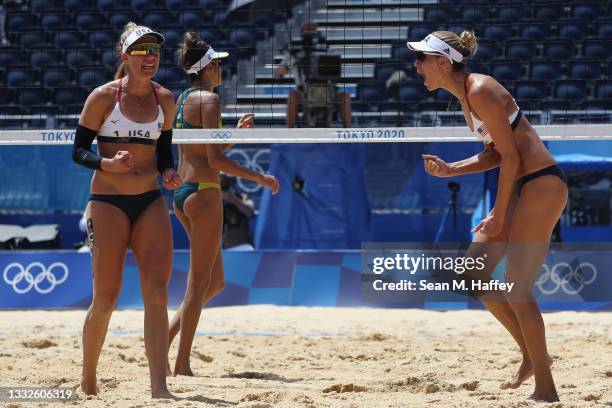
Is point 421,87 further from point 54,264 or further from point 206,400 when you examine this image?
point 206,400

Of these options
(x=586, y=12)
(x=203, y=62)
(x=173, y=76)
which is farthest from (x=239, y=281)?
(x=586, y=12)

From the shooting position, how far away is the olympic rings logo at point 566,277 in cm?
913

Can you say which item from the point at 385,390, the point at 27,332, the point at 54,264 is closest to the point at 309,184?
the point at 54,264

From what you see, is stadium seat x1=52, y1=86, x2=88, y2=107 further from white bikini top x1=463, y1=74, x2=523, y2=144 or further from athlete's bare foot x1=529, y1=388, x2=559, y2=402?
athlete's bare foot x1=529, y1=388, x2=559, y2=402

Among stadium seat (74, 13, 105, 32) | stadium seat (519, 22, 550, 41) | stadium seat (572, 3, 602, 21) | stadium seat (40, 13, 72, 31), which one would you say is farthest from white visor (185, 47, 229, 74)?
stadium seat (40, 13, 72, 31)

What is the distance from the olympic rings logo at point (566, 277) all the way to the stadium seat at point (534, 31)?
4557 mm

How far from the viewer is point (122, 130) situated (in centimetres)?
476

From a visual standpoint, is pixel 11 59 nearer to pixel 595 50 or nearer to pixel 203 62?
pixel 595 50

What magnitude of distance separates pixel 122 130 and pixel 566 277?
559cm

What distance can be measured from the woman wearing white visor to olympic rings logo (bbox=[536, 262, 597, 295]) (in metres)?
4.39

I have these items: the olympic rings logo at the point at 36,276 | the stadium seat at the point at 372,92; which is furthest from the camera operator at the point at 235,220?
the stadium seat at the point at 372,92

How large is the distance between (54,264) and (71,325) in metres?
1.22

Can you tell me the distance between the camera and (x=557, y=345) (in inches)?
276

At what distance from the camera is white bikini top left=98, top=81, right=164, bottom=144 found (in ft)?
15.6
